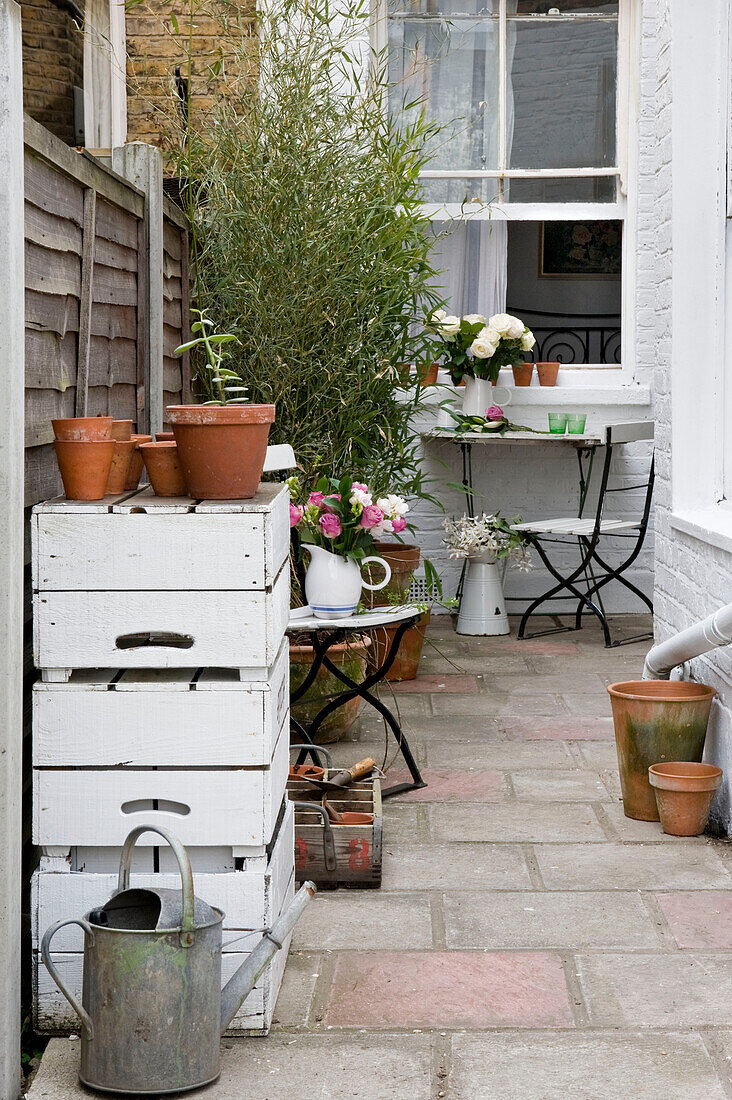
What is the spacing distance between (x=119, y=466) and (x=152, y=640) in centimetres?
34

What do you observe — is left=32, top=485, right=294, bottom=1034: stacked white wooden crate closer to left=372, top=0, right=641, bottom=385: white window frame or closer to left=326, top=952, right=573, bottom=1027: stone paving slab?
left=326, top=952, right=573, bottom=1027: stone paving slab

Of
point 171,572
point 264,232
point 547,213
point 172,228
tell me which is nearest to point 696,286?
point 264,232

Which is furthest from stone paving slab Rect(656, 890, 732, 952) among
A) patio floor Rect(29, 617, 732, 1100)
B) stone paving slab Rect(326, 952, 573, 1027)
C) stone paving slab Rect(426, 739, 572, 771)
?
stone paving slab Rect(426, 739, 572, 771)

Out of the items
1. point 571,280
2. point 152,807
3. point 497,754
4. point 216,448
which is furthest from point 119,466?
point 571,280

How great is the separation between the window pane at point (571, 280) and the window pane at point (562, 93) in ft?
1.12

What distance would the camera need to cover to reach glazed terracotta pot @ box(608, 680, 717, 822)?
10.5 ft

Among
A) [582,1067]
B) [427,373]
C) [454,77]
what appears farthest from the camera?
[454,77]

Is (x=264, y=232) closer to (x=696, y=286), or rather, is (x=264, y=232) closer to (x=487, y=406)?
(x=696, y=286)

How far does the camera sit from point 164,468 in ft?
7.50

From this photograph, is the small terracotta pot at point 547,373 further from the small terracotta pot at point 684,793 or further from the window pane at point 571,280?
the small terracotta pot at point 684,793

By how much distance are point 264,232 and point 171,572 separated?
2.32 meters

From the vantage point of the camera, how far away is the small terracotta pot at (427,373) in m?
4.87

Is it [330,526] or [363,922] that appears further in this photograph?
[330,526]

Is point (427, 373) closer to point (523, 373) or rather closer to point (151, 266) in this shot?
point (523, 373)
